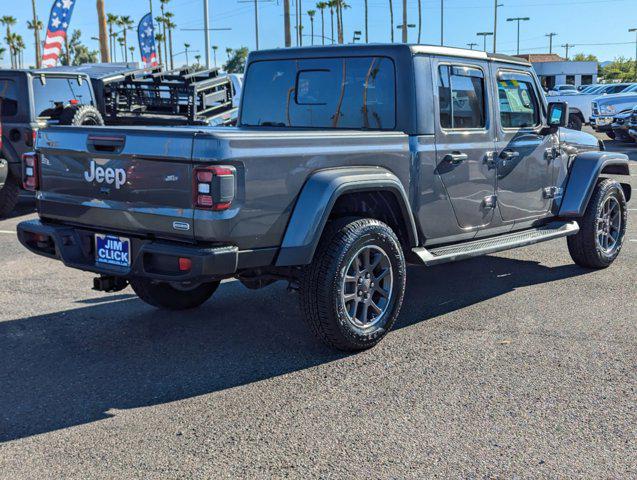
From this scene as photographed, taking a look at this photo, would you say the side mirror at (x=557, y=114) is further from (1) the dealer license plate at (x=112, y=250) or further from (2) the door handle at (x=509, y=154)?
(1) the dealer license plate at (x=112, y=250)

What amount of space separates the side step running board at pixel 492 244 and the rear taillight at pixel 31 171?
252cm

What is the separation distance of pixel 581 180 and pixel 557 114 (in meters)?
0.77

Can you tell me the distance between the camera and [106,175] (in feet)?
14.9

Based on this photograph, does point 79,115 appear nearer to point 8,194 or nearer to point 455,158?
point 8,194

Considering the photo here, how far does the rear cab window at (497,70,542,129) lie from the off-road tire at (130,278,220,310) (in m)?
2.66

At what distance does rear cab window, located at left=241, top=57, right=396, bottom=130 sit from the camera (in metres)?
5.43

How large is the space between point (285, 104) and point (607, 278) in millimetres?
3257

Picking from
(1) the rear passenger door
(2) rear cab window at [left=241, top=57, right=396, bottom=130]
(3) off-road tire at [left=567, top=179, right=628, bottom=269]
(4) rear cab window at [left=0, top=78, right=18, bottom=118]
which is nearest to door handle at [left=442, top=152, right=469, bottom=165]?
(1) the rear passenger door

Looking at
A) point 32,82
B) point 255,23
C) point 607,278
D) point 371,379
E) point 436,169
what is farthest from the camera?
point 255,23

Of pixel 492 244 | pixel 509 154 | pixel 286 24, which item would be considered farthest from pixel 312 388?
pixel 286 24

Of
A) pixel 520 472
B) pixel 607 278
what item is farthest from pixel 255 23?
pixel 520 472

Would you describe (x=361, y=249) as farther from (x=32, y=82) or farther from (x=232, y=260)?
(x=32, y=82)

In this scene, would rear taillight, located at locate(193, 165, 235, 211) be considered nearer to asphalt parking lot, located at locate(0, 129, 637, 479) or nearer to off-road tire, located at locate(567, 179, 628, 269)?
asphalt parking lot, located at locate(0, 129, 637, 479)

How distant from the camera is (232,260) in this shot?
4238 millimetres
